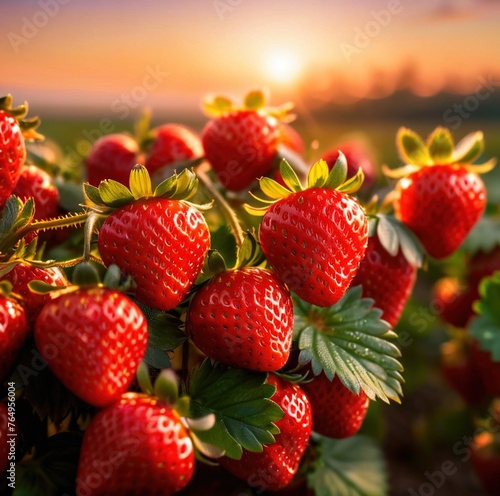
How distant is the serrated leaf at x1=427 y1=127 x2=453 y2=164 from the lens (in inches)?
34.9

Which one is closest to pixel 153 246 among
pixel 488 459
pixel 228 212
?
pixel 228 212

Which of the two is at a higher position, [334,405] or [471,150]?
[471,150]

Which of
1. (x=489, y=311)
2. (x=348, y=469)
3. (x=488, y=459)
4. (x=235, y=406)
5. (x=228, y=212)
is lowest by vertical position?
(x=488, y=459)

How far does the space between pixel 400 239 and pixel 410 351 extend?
0.86 metres

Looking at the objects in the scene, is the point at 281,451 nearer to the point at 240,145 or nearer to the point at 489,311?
the point at 240,145

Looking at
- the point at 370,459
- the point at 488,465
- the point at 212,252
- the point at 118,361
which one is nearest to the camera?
the point at 118,361

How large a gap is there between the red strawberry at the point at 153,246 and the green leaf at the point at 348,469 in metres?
0.36

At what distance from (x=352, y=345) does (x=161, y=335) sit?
8.4 inches

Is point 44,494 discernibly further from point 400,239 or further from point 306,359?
point 400,239

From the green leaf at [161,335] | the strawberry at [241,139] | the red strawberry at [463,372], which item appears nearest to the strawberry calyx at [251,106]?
the strawberry at [241,139]

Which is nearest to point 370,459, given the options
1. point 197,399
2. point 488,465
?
point 488,465

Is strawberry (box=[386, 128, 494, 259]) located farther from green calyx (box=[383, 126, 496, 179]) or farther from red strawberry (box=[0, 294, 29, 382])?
red strawberry (box=[0, 294, 29, 382])

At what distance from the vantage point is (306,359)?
70 cm

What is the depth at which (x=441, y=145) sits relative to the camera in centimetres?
90
